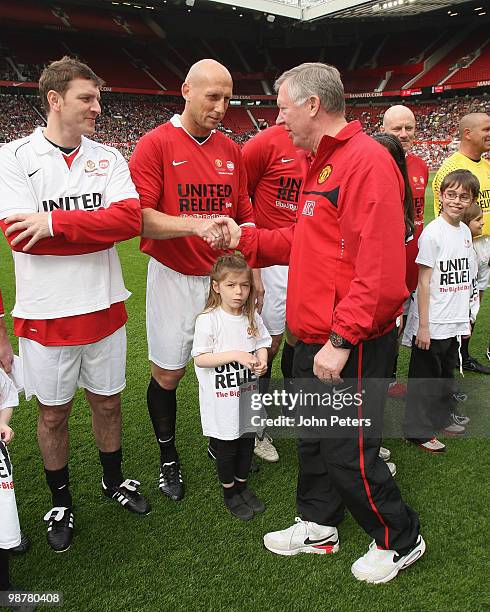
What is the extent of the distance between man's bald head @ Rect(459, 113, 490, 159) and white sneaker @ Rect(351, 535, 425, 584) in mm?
3404

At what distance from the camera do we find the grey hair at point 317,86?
2117mm

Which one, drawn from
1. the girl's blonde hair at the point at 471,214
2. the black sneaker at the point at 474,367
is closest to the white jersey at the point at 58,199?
the girl's blonde hair at the point at 471,214

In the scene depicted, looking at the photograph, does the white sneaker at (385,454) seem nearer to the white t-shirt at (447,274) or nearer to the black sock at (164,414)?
the white t-shirt at (447,274)

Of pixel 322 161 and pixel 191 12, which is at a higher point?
pixel 191 12

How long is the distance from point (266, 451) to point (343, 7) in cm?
3709

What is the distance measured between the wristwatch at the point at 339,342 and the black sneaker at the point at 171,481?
154cm

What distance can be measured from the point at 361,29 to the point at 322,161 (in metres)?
44.8

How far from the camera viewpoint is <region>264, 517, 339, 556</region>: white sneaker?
258cm

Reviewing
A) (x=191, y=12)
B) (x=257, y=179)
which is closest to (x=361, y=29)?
(x=191, y=12)

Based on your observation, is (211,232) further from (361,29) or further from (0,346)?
(361,29)

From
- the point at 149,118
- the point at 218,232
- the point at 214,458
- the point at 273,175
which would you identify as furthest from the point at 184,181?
the point at 149,118

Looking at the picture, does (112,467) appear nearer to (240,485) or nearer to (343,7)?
(240,485)

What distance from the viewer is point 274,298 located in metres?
3.75

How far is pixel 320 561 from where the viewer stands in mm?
2527
